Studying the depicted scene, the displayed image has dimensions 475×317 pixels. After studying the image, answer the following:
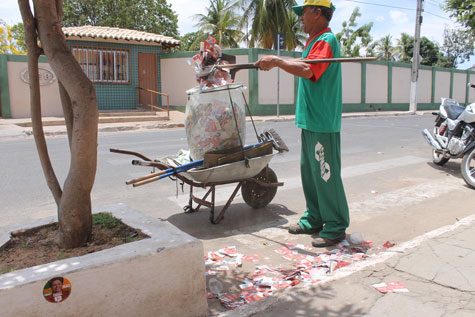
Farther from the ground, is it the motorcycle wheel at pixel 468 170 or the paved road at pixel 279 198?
the motorcycle wheel at pixel 468 170

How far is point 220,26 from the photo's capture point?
28.9 metres

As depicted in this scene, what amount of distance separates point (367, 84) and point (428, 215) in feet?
75.6

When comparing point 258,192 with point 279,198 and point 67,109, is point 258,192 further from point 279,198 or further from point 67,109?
point 67,109

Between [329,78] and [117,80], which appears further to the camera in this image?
[117,80]

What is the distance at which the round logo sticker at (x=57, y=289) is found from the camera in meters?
2.13

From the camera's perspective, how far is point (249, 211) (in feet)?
16.6

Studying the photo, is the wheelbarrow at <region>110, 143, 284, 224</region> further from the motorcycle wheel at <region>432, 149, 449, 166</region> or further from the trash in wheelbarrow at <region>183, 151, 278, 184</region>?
the motorcycle wheel at <region>432, 149, 449, 166</region>

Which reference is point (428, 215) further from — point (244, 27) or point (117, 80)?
point (244, 27)

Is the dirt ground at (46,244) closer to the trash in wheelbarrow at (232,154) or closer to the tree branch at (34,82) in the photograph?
the tree branch at (34,82)

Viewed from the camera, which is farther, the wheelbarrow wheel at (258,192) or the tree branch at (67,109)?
the wheelbarrow wheel at (258,192)

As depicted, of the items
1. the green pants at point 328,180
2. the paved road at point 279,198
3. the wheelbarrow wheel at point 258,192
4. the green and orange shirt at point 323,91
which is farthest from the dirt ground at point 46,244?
the wheelbarrow wheel at point 258,192

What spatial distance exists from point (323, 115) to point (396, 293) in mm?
1607

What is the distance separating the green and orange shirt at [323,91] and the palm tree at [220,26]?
81.1ft

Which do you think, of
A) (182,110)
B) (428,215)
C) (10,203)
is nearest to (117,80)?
(182,110)
